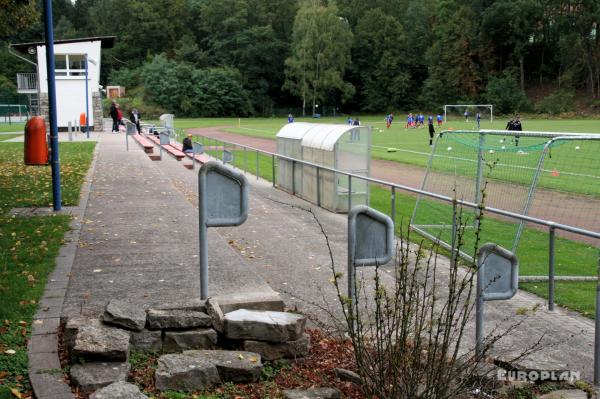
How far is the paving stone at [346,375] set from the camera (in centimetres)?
502

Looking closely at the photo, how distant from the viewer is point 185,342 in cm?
567

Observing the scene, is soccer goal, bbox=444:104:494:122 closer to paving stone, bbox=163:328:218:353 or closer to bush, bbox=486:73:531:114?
bush, bbox=486:73:531:114

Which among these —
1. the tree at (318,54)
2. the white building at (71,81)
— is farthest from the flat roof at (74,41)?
the tree at (318,54)

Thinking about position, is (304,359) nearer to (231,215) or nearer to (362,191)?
(231,215)

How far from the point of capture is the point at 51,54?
12.3 m

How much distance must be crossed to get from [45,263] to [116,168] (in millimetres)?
13097

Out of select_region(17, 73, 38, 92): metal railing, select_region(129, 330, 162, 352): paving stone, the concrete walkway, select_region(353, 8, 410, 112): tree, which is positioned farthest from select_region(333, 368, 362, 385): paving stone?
select_region(353, 8, 410, 112): tree

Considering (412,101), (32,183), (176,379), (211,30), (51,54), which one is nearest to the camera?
(176,379)

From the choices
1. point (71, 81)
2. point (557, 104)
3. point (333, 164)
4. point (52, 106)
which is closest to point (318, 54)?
point (557, 104)

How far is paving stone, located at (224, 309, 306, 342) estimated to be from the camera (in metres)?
5.57

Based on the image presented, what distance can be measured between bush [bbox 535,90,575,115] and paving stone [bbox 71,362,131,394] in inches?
3466

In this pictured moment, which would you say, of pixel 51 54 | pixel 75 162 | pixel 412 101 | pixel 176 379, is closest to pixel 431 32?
pixel 412 101

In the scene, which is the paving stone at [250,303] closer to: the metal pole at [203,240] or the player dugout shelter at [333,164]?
the metal pole at [203,240]

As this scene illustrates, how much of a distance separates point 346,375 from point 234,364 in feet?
2.68
